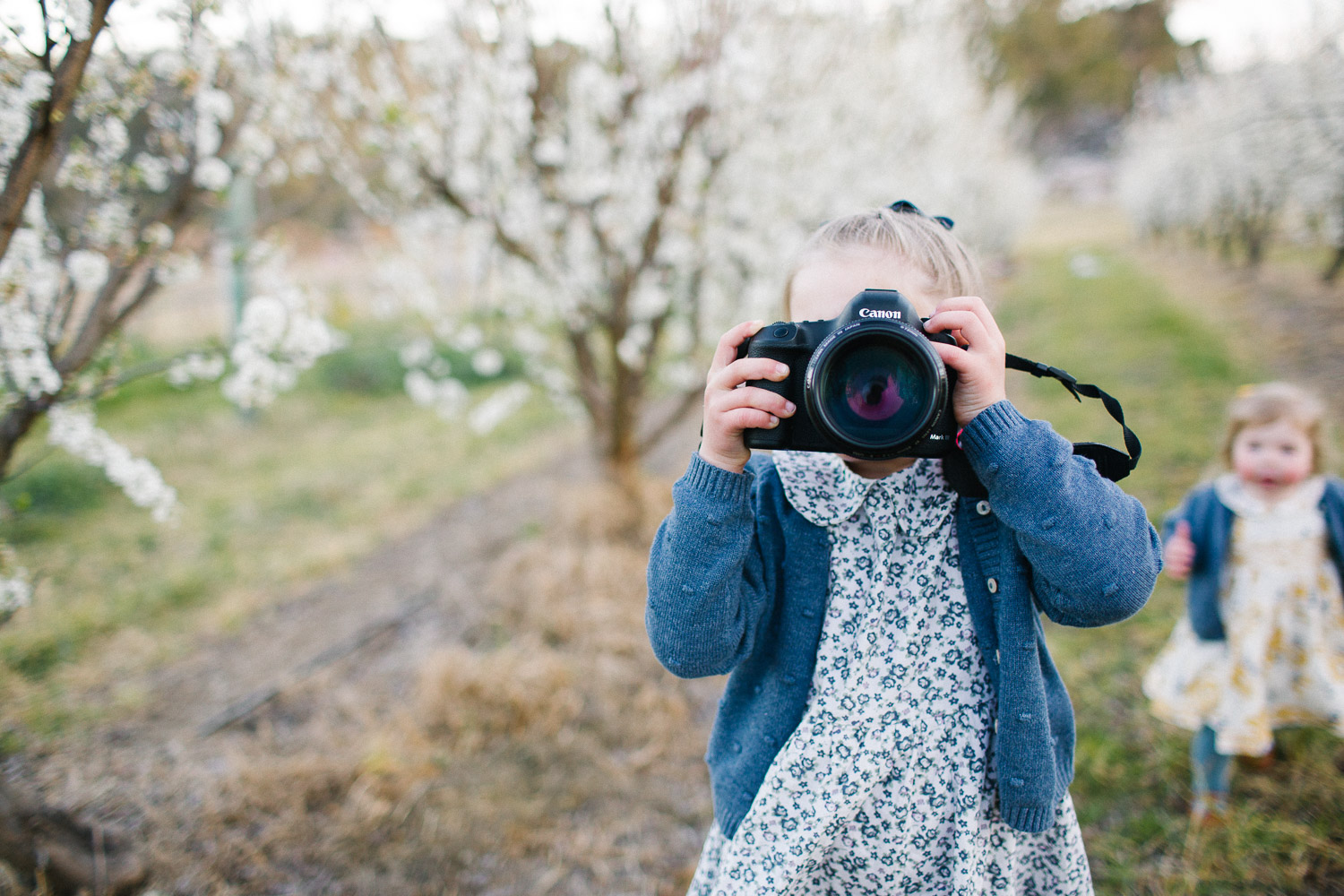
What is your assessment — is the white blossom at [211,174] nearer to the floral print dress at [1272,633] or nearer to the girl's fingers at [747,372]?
the girl's fingers at [747,372]

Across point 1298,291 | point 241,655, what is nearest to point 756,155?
point 241,655

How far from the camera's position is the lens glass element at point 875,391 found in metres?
0.92

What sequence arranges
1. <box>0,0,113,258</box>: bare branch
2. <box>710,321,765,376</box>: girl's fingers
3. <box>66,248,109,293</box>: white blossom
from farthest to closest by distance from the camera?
1. <box>66,248,109,293</box>: white blossom
2. <box>0,0,113,258</box>: bare branch
3. <box>710,321,765,376</box>: girl's fingers

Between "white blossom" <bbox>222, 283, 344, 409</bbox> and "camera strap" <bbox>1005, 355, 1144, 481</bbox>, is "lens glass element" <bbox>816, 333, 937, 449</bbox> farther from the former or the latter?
"white blossom" <bbox>222, 283, 344, 409</bbox>

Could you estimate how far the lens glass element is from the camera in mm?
920

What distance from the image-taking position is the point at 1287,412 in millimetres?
1914

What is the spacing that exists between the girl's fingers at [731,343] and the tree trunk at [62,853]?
1965 mm

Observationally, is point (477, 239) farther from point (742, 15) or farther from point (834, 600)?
point (834, 600)

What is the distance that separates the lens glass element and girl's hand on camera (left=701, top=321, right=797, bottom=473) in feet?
0.22

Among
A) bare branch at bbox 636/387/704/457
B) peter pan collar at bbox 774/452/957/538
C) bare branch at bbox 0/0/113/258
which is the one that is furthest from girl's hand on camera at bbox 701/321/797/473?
bare branch at bbox 636/387/704/457

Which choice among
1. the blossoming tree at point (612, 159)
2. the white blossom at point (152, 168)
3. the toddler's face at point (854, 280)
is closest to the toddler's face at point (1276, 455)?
the toddler's face at point (854, 280)

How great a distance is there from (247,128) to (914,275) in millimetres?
2606

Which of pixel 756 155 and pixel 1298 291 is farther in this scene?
pixel 1298 291

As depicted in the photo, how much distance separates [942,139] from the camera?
336 inches
